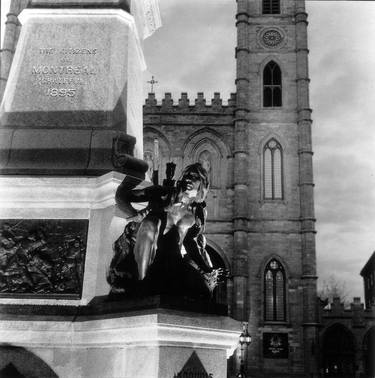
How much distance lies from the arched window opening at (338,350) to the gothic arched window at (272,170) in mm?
7671

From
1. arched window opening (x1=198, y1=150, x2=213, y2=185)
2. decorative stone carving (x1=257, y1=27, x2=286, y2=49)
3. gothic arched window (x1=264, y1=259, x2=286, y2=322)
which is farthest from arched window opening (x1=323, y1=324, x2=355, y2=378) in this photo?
decorative stone carving (x1=257, y1=27, x2=286, y2=49)

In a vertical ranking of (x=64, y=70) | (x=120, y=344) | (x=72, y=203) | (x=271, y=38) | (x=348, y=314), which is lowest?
(x=120, y=344)

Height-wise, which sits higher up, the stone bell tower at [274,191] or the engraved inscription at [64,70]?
the stone bell tower at [274,191]

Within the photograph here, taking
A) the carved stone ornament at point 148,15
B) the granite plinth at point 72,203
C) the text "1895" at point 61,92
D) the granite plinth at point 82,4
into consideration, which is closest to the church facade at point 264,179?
the carved stone ornament at point 148,15

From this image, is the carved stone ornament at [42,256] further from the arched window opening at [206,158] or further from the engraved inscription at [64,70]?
the arched window opening at [206,158]

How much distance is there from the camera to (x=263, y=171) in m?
31.2

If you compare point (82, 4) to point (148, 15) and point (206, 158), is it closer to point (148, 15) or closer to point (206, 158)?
point (148, 15)

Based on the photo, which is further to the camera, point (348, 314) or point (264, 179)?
point (264, 179)

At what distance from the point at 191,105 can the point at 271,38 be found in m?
6.29

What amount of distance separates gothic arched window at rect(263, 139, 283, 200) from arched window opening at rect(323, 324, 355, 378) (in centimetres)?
767

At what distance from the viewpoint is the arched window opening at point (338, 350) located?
2991 cm

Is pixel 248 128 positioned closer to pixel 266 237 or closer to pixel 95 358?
pixel 266 237

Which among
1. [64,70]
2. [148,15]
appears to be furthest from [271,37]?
[64,70]

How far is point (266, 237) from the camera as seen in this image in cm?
2991
